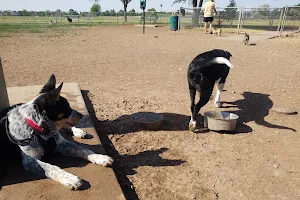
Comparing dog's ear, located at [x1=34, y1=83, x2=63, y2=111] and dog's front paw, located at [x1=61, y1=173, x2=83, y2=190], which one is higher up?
dog's ear, located at [x1=34, y1=83, x2=63, y2=111]

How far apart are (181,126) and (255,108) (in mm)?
1950

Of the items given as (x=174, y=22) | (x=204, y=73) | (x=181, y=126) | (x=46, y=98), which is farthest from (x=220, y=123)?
(x=174, y=22)

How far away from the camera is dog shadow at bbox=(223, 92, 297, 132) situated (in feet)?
17.3

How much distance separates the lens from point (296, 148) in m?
4.29

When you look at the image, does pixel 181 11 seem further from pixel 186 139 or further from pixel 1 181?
pixel 1 181

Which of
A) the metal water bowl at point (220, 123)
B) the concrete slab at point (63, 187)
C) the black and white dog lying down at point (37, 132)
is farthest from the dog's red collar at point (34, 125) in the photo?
the metal water bowl at point (220, 123)

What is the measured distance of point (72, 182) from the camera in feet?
9.39

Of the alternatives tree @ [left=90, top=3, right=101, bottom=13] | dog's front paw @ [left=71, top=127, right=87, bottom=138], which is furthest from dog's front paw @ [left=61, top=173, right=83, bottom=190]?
tree @ [left=90, top=3, right=101, bottom=13]

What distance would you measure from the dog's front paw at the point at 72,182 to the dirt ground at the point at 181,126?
0.64 meters

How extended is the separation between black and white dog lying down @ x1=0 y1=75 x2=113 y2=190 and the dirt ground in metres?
0.84

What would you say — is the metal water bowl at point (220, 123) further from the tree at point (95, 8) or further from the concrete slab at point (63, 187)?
the tree at point (95, 8)

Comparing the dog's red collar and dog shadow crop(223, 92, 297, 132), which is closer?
the dog's red collar

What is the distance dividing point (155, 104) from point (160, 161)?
2.23 meters

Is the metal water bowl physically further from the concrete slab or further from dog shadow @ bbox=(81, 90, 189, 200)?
the concrete slab
